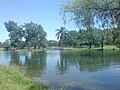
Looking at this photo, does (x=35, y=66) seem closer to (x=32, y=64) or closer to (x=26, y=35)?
(x=32, y=64)

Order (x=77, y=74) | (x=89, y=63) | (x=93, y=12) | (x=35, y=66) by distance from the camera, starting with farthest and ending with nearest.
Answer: (x=89, y=63), (x=35, y=66), (x=77, y=74), (x=93, y=12)

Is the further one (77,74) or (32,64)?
(32,64)

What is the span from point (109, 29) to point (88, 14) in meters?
2.09

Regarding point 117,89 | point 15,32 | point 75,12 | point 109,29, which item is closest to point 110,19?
point 109,29

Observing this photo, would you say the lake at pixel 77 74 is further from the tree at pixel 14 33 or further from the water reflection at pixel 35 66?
the tree at pixel 14 33

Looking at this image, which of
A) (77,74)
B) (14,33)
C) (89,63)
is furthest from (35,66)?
(14,33)

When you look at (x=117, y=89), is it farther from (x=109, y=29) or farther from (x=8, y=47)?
(x=8, y=47)

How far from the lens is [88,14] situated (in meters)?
21.0

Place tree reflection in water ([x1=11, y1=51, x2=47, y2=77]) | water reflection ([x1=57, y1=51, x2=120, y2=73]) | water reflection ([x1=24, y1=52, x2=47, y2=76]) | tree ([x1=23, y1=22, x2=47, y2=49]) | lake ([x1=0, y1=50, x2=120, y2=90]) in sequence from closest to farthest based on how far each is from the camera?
lake ([x1=0, y1=50, x2=120, y2=90]) → water reflection ([x1=24, y1=52, x2=47, y2=76]) → tree reflection in water ([x1=11, y1=51, x2=47, y2=77]) → water reflection ([x1=57, y1=51, x2=120, y2=73]) → tree ([x1=23, y1=22, x2=47, y2=49])

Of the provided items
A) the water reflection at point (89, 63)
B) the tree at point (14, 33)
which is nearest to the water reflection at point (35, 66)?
the water reflection at point (89, 63)

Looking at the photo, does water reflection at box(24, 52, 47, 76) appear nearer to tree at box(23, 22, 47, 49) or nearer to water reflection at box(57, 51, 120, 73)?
water reflection at box(57, 51, 120, 73)

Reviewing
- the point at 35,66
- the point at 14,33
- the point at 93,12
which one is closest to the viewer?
the point at 93,12

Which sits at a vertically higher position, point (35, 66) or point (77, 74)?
point (35, 66)

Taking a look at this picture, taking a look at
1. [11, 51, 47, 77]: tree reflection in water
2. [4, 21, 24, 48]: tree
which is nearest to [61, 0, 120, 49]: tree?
[11, 51, 47, 77]: tree reflection in water
